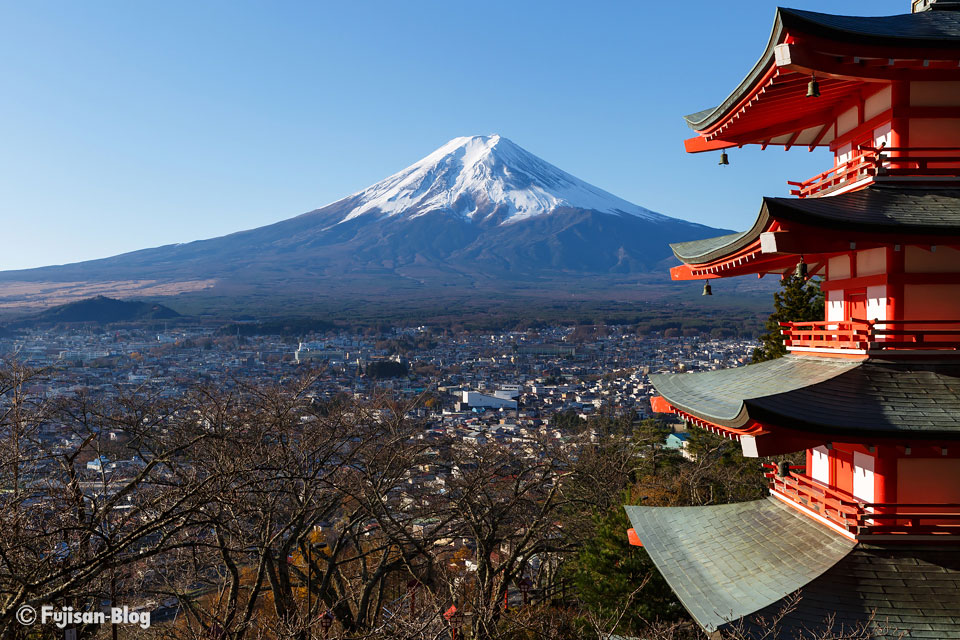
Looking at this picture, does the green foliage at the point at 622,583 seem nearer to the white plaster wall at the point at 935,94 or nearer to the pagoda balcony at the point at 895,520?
the pagoda balcony at the point at 895,520

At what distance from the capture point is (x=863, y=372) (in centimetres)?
668

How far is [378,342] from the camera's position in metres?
90.4

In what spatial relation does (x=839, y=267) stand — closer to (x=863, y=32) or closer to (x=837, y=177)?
(x=837, y=177)

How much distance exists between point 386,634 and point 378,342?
8222 centimetres

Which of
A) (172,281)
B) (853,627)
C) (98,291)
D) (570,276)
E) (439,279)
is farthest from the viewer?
(570,276)

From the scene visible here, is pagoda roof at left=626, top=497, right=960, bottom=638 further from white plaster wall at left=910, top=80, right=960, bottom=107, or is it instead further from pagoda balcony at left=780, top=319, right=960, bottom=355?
white plaster wall at left=910, top=80, right=960, bottom=107

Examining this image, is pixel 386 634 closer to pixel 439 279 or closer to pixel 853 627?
pixel 853 627

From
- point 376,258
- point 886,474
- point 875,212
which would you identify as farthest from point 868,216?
point 376,258

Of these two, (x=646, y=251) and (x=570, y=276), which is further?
(x=646, y=251)

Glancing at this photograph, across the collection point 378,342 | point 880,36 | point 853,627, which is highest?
point 880,36

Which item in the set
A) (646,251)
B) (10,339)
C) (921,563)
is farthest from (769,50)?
(646,251)

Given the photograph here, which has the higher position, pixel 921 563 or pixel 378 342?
pixel 921 563

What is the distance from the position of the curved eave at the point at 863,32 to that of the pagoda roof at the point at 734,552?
14.0 ft

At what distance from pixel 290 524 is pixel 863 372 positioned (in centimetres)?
752
